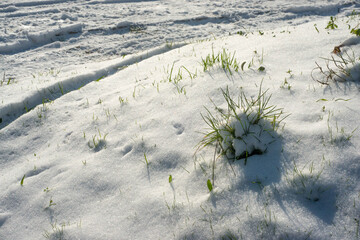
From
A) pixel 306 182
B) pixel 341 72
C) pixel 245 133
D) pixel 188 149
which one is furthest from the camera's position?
pixel 341 72

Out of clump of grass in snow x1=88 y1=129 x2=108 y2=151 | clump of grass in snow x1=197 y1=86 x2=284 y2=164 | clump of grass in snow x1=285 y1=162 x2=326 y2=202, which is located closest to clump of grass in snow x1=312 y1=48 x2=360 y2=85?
clump of grass in snow x1=197 y1=86 x2=284 y2=164

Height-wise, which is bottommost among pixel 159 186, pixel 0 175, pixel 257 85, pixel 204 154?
pixel 0 175

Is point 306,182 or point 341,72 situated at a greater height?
point 341,72

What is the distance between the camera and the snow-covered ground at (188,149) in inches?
73.5

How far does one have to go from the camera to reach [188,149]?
2.49m

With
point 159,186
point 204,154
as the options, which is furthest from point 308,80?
point 159,186

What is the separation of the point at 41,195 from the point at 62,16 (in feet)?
21.2

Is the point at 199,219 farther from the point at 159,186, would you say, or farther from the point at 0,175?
the point at 0,175

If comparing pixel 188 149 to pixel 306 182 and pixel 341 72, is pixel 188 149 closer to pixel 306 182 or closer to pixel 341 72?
pixel 306 182

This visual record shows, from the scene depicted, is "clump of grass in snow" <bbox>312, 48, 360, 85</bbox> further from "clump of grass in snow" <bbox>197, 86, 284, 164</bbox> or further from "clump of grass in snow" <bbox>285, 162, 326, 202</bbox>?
"clump of grass in snow" <bbox>285, 162, 326, 202</bbox>

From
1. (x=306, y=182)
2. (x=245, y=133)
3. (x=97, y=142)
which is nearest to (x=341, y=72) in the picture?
(x=245, y=133)

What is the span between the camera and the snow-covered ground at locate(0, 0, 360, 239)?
1.87 m

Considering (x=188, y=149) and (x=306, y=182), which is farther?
(x=188, y=149)

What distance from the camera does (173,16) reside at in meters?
7.81
